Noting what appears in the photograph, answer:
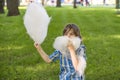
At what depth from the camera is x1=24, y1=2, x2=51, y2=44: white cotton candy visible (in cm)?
518

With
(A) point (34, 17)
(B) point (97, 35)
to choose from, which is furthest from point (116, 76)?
(B) point (97, 35)

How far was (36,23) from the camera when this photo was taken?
205 inches

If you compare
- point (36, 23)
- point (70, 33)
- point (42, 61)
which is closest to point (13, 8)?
point (42, 61)

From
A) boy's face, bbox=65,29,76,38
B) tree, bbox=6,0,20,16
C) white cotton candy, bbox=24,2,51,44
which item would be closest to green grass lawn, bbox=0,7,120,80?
boy's face, bbox=65,29,76,38

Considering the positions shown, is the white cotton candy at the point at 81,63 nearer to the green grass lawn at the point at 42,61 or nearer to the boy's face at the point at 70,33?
the boy's face at the point at 70,33

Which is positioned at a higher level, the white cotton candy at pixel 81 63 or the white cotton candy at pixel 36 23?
the white cotton candy at pixel 36 23

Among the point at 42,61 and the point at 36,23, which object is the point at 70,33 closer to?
the point at 36,23

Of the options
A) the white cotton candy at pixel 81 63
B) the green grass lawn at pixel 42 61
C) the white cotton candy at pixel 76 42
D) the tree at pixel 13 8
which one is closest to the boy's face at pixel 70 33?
the white cotton candy at pixel 76 42

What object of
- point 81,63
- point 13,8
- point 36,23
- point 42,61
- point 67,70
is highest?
point 36,23

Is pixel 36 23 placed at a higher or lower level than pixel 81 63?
higher

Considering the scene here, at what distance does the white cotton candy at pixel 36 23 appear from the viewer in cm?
518

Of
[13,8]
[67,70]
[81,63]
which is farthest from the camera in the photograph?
[13,8]

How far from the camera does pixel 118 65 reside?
10.6 meters

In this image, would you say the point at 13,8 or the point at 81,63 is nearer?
the point at 81,63
